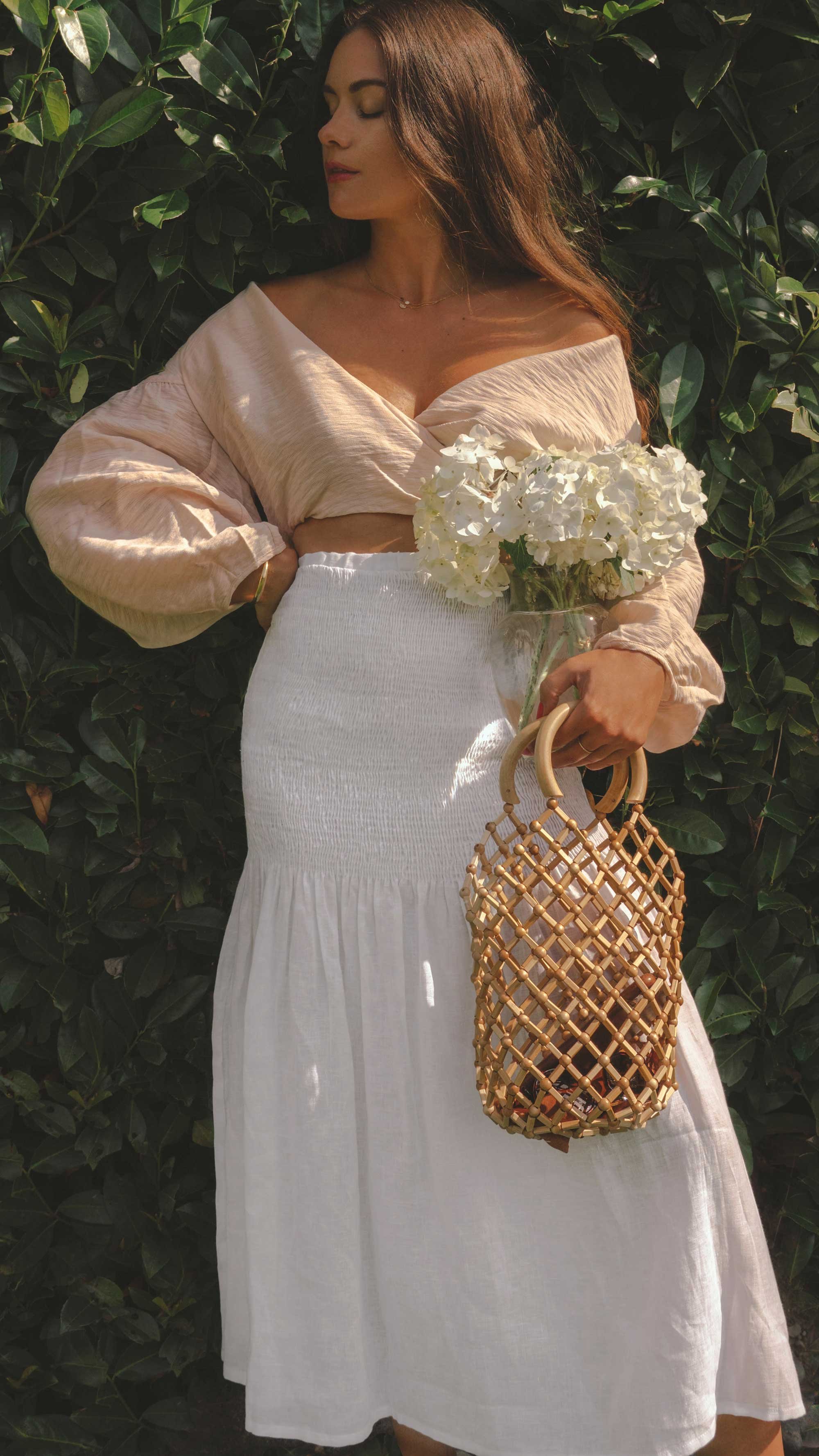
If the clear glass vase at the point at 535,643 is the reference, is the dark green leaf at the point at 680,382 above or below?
above

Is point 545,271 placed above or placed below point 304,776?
above

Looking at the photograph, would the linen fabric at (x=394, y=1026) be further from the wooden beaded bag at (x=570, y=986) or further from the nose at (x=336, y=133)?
the nose at (x=336, y=133)

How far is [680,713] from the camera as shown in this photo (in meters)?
1.66

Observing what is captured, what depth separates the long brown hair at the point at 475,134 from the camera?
1691 mm

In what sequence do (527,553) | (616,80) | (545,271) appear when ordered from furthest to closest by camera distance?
(616,80), (545,271), (527,553)

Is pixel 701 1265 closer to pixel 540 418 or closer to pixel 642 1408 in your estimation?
pixel 642 1408

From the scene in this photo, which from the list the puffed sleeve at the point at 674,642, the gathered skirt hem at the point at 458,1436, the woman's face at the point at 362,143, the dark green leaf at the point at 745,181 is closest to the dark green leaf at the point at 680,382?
the dark green leaf at the point at 745,181

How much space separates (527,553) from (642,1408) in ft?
3.53

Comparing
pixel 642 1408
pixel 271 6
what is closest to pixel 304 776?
pixel 642 1408

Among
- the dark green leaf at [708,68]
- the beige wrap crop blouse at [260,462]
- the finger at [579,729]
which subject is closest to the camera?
the finger at [579,729]

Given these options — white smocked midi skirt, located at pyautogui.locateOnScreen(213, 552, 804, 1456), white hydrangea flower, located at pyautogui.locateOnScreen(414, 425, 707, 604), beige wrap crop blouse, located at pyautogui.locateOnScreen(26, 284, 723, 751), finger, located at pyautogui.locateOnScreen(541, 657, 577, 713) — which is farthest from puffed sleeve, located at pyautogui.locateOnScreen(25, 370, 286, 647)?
finger, located at pyautogui.locateOnScreen(541, 657, 577, 713)

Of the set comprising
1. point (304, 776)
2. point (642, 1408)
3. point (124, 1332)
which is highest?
point (304, 776)

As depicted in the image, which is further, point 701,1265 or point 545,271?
point 545,271

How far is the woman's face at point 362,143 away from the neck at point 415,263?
58 millimetres
